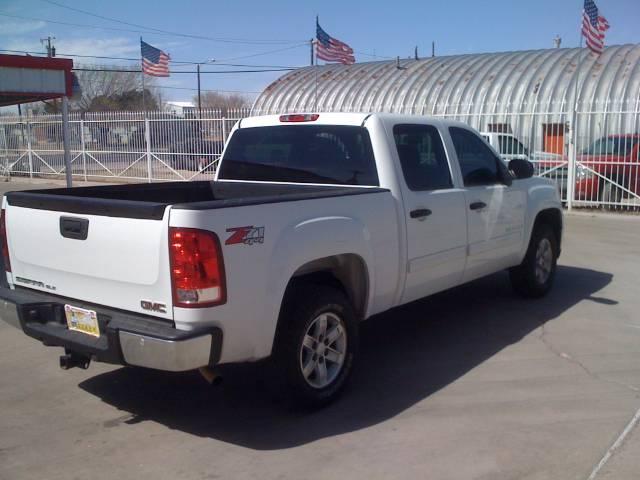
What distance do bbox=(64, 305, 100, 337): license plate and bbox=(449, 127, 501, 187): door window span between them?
3.41 m

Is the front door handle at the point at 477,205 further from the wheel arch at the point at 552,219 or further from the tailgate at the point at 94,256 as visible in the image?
the tailgate at the point at 94,256

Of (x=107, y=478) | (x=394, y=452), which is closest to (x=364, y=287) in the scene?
(x=394, y=452)

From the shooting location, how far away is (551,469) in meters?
3.73

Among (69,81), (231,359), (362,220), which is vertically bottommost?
(231,359)

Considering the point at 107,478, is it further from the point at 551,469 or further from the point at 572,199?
the point at 572,199

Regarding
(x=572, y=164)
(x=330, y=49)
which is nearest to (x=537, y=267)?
(x=572, y=164)

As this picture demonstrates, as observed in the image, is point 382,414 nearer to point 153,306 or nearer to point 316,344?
point 316,344

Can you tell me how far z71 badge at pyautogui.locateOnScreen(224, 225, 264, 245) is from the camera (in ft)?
12.0

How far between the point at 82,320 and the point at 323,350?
5.10 ft

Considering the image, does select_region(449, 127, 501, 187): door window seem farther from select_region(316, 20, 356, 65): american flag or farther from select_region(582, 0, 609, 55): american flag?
select_region(316, 20, 356, 65): american flag

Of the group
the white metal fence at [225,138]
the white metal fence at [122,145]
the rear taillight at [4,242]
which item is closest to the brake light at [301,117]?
the rear taillight at [4,242]

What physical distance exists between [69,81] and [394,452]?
11.7m

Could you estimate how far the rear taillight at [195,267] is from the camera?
3545 mm

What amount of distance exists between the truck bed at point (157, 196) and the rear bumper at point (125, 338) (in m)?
0.60
